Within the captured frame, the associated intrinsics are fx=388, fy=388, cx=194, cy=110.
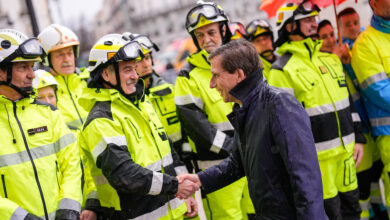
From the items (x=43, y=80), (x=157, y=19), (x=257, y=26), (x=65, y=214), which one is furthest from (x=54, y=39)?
(x=157, y=19)

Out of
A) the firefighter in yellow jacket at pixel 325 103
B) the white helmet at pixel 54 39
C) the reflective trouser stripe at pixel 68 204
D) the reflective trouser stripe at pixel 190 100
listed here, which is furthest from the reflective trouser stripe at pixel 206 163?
the white helmet at pixel 54 39

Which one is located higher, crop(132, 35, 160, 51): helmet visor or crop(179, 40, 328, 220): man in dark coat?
crop(132, 35, 160, 51): helmet visor

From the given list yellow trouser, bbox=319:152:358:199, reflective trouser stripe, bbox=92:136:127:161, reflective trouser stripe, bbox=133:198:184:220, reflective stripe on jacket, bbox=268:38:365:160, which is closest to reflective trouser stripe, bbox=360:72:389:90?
reflective stripe on jacket, bbox=268:38:365:160

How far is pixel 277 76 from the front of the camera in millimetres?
4277

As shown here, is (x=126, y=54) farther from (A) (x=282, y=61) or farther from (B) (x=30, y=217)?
(A) (x=282, y=61)

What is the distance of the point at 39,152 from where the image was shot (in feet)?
9.73

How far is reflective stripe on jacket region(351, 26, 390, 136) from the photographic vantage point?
164 inches

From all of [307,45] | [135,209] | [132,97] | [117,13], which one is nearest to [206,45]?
[307,45]

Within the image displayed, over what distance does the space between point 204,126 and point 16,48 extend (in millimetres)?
1895

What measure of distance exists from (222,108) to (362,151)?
5.58ft

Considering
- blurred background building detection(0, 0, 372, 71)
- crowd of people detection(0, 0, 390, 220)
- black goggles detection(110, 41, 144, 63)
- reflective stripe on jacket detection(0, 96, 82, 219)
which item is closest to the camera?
crowd of people detection(0, 0, 390, 220)

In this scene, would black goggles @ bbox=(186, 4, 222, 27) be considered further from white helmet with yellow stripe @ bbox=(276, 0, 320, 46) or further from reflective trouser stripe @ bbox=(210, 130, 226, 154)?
reflective trouser stripe @ bbox=(210, 130, 226, 154)

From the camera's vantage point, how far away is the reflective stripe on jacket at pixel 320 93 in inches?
161

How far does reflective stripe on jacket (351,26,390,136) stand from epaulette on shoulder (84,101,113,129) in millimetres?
2823
